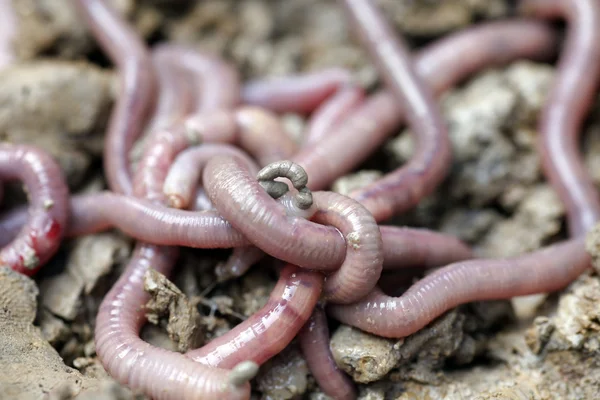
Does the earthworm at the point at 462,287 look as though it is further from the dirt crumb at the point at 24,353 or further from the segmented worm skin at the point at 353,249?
the dirt crumb at the point at 24,353

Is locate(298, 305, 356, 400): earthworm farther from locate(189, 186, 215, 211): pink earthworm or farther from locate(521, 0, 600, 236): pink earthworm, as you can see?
locate(521, 0, 600, 236): pink earthworm

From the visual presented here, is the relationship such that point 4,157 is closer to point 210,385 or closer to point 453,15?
point 210,385

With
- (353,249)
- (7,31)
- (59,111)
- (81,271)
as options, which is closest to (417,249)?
(353,249)

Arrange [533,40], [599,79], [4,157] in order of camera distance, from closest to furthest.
Answer: [4,157]
[599,79]
[533,40]

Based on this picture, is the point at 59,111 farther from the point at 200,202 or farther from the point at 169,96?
the point at 200,202

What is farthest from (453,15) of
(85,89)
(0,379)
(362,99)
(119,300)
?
(0,379)
